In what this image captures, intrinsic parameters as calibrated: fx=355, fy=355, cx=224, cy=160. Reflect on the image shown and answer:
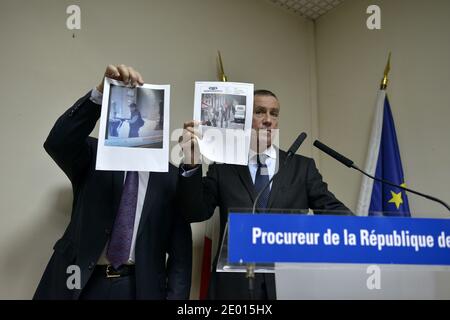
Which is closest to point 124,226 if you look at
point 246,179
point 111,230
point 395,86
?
point 111,230

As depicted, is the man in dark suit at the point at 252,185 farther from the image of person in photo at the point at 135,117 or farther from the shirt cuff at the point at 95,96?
the shirt cuff at the point at 95,96

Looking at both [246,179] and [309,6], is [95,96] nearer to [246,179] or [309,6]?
[246,179]

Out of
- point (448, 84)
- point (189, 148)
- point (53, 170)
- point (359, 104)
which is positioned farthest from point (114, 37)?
point (448, 84)

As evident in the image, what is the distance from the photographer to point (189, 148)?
3.56 feet

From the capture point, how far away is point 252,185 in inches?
52.1

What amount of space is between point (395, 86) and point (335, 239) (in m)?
1.54

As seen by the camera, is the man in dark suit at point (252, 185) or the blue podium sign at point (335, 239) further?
the man in dark suit at point (252, 185)

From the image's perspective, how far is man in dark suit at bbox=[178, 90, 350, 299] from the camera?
3.70ft

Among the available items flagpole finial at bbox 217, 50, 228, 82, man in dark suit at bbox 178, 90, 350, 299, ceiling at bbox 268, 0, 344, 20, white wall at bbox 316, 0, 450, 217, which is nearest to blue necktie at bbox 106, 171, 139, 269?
man in dark suit at bbox 178, 90, 350, 299

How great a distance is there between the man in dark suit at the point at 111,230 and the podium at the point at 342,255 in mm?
491

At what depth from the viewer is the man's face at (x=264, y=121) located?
1457mm

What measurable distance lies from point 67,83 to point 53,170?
399 mm

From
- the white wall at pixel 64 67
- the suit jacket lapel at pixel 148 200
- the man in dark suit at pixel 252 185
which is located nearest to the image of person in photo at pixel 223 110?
the man in dark suit at pixel 252 185
